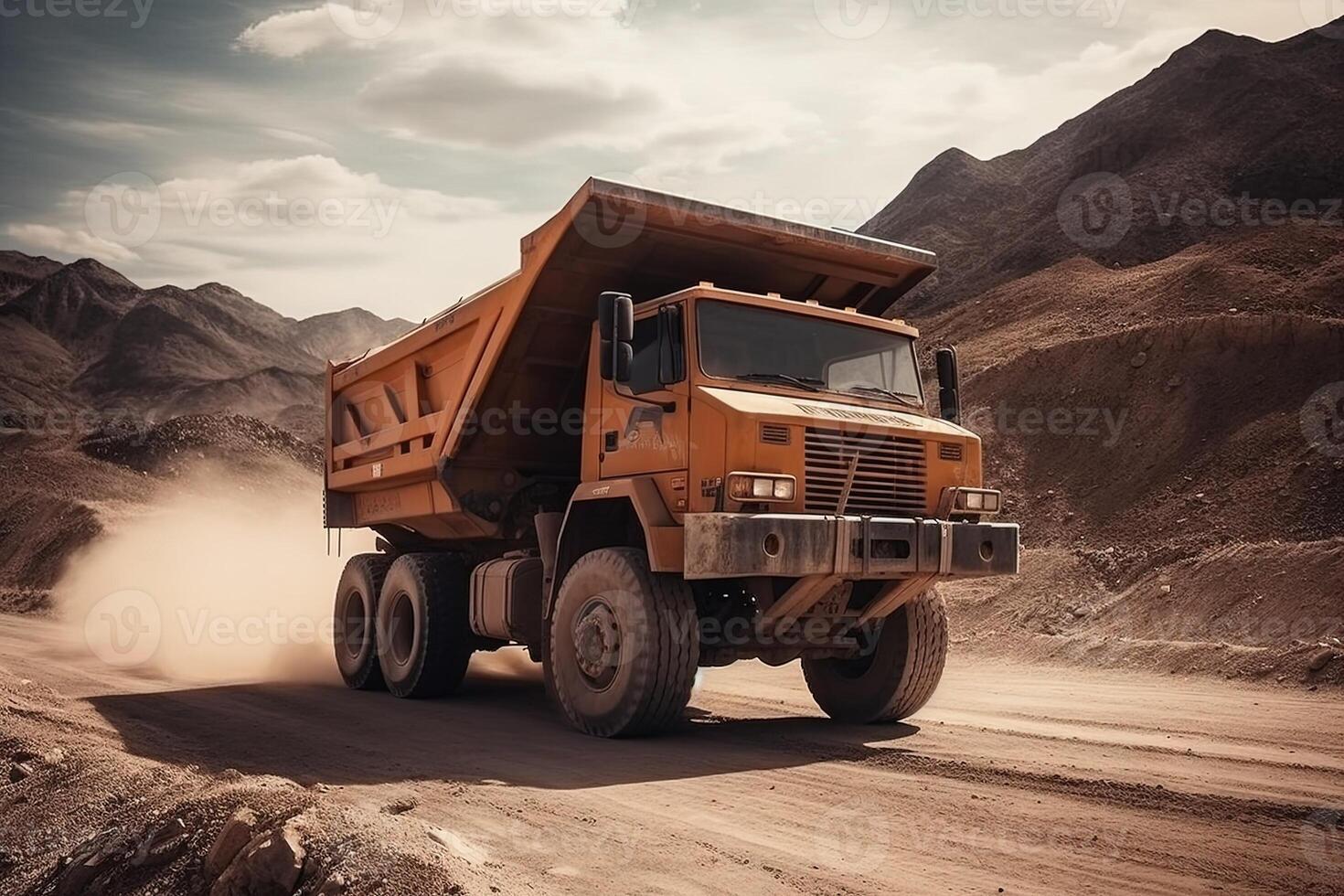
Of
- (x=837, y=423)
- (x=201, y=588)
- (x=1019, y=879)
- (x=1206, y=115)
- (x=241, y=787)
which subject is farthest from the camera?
(x=1206, y=115)

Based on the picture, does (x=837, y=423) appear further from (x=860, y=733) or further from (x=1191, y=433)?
(x=1191, y=433)

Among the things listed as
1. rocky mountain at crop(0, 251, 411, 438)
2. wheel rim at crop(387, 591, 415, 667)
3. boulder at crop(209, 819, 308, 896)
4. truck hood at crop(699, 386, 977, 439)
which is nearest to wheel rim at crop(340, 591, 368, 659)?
wheel rim at crop(387, 591, 415, 667)

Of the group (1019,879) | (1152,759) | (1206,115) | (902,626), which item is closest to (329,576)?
(902,626)

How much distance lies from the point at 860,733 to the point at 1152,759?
2133 millimetres

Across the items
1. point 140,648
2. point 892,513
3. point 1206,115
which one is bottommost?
point 140,648

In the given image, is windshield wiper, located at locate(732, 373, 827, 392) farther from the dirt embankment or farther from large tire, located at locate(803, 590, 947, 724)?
the dirt embankment

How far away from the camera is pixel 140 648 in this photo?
15.7 m

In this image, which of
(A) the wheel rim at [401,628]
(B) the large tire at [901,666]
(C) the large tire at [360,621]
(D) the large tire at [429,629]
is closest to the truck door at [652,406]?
(B) the large tire at [901,666]

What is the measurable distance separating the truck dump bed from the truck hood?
1596mm

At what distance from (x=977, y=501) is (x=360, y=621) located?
6725 mm

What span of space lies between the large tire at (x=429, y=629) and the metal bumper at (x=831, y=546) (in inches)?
161

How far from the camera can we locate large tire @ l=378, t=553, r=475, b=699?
10.8 metres

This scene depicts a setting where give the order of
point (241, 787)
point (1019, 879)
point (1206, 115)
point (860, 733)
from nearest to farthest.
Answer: point (1019, 879) < point (241, 787) < point (860, 733) < point (1206, 115)

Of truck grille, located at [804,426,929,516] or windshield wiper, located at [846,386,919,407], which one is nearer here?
truck grille, located at [804,426,929,516]
